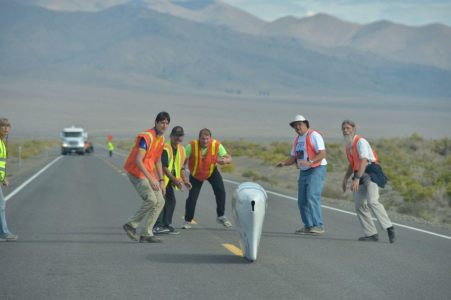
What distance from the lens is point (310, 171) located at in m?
14.0

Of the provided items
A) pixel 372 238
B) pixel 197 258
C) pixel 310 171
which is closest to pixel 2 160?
pixel 197 258

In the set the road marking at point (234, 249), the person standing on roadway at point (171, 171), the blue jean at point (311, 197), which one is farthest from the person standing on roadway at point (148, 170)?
the blue jean at point (311, 197)

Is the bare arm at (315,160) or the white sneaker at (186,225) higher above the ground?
the bare arm at (315,160)

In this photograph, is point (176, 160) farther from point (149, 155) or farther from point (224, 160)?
point (149, 155)

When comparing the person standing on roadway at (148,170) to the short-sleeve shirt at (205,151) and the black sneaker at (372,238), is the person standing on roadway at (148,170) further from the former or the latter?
the black sneaker at (372,238)

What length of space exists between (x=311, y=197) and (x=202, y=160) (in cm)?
185

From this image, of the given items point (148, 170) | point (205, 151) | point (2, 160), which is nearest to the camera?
point (148, 170)

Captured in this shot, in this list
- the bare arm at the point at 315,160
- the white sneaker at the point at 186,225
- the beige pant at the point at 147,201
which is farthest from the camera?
the white sneaker at the point at 186,225

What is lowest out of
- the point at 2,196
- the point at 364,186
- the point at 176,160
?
the point at 2,196

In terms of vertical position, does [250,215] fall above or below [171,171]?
below

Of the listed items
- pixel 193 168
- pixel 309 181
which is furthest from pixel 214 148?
pixel 309 181

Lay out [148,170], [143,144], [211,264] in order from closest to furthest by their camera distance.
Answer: [211,264]
[143,144]
[148,170]

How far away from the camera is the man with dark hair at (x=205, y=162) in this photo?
13.9 m

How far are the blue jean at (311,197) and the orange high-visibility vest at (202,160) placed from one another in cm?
148
